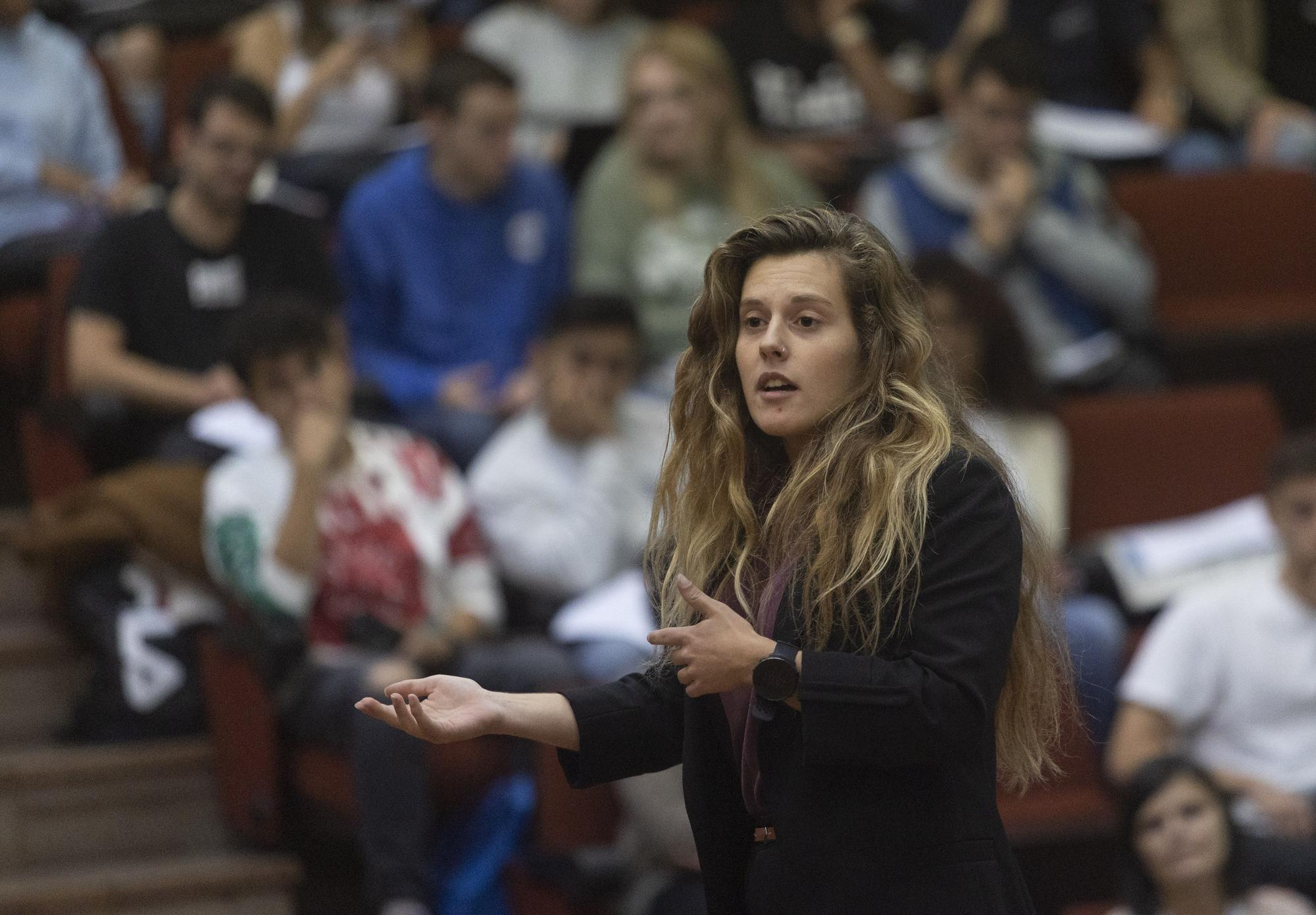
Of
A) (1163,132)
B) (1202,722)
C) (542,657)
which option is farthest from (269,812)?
(1163,132)

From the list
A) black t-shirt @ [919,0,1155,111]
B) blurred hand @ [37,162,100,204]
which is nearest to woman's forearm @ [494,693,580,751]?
blurred hand @ [37,162,100,204]

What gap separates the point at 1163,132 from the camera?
5.43 metres

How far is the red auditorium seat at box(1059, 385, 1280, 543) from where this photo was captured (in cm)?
421

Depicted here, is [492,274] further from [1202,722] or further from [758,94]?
[1202,722]

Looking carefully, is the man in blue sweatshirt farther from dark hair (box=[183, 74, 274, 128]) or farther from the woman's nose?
the woman's nose

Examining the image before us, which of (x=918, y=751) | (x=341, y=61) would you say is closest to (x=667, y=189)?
(x=341, y=61)

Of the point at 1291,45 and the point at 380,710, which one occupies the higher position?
the point at 380,710

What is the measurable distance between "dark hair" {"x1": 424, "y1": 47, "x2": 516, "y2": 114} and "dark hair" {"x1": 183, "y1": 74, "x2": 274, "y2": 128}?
0.40m

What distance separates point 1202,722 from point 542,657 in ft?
4.37

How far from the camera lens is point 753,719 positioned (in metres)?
1.65

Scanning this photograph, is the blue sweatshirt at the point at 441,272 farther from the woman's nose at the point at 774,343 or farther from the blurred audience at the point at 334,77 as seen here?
the woman's nose at the point at 774,343

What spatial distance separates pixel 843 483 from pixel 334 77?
348cm

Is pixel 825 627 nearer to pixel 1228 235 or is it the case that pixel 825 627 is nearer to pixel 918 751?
pixel 918 751

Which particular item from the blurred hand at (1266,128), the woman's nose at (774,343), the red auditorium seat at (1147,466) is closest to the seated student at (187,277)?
the red auditorium seat at (1147,466)
